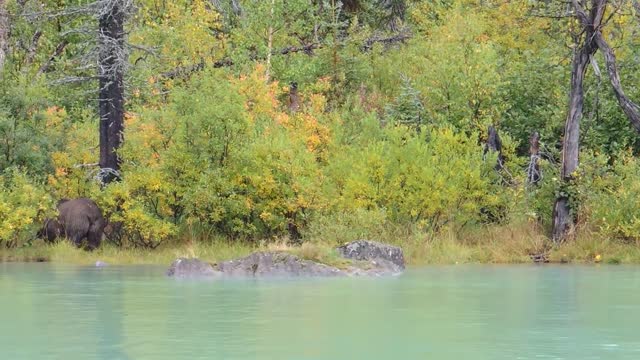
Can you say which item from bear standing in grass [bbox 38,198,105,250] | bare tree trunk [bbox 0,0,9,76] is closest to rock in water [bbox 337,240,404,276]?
bear standing in grass [bbox 38,198,105,250]

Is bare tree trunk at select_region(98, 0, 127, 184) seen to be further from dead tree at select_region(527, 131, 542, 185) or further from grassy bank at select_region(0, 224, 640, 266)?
dead tree at select_region(527, 131, 542, 185)

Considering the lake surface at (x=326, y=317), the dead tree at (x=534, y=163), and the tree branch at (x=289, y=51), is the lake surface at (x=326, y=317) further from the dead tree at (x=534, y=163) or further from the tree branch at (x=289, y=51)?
the tree branch at (x=289, y=51)

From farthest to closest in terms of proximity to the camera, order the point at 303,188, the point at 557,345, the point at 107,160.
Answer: the point at 107,160 < the point at 303,188 < the point at 557,345

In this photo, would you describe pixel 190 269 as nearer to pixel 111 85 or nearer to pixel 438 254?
pixel 438 254

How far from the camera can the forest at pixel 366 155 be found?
95.0ft

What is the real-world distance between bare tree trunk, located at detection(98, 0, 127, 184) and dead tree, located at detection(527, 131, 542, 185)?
1020 centimetres

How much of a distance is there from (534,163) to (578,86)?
2625mm

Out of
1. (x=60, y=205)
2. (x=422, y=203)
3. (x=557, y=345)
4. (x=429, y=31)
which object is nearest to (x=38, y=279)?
(x=60, y=205)

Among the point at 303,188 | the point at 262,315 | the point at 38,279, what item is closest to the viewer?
the point at 262,315

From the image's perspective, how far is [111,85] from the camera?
32.7 m

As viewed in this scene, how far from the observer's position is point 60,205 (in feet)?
99.7

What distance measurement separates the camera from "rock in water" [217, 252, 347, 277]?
2378 centimetres

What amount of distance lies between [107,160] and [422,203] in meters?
8.08

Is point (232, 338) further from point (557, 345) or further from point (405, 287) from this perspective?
point (405, 287)
